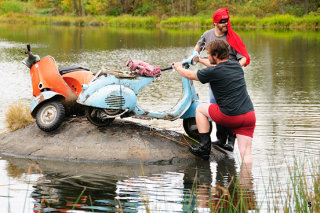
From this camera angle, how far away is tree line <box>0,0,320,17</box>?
48.6 m

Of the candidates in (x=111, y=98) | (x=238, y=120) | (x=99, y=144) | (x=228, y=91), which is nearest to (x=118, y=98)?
(x=111, y=98)

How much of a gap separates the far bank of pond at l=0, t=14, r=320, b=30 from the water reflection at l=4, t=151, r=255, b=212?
118 feet

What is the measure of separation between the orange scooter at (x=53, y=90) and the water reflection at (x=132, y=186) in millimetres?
593

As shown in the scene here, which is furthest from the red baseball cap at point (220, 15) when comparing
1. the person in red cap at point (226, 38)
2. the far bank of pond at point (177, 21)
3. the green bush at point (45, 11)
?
the green bush at point (45, 11)

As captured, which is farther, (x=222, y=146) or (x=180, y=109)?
(x=222, y=146)

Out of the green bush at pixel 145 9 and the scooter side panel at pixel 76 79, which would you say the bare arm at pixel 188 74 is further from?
the green bush at pixel 145 9

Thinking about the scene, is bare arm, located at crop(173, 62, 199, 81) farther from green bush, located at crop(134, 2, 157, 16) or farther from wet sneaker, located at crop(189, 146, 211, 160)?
green bush, located at crop(134, 2, 157, 16)

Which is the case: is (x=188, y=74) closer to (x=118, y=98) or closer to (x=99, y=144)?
(x=118, y=98)

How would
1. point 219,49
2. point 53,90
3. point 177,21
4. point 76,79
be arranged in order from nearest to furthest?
point 219,49, point 53,90, point 76,79, point 177,21

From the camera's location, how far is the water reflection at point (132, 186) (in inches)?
195

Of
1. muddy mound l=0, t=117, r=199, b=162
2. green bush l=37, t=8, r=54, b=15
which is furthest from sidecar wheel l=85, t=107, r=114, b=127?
green bush l=37, t=8, r=54, b=15

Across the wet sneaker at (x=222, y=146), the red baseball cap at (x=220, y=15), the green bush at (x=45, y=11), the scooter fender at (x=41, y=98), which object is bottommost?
the green bush at (x=45, y=11)

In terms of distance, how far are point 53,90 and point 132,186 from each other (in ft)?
6.65

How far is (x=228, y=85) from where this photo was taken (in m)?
5.77
